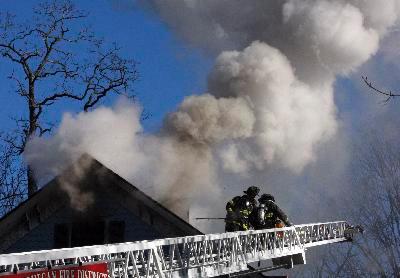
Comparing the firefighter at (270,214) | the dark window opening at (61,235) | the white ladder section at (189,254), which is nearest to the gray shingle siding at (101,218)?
the dark window opening at (61,235)

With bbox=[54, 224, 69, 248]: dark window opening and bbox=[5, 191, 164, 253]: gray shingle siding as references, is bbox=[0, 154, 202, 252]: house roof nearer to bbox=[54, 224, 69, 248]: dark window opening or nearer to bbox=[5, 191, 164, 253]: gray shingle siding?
bbox=[5, 191, 164, 253]: gray shingle siding

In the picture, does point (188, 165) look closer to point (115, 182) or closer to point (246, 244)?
point (115, 182)

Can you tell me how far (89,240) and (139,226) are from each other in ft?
4.54

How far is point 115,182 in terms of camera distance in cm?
1528

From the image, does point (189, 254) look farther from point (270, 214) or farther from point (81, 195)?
point (81, 195)

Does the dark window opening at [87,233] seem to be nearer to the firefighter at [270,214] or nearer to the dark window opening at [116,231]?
the dark window opening at [116,231]

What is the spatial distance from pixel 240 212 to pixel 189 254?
3.46 meters

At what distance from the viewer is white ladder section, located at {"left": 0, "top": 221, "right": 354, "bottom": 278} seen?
25.2 feet

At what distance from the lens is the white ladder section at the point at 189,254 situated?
302 inches

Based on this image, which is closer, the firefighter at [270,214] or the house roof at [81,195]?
the firefighter at [270,214]

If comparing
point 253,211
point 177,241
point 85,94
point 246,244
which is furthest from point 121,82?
point 177,241

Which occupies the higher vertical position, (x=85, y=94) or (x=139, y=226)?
(x=85, y=94)

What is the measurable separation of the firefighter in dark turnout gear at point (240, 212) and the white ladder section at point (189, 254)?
640 mm

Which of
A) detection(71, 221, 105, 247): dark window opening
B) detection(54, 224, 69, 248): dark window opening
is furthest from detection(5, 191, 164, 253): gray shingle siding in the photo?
detection(71, 221, 105, 247): dark window opening
